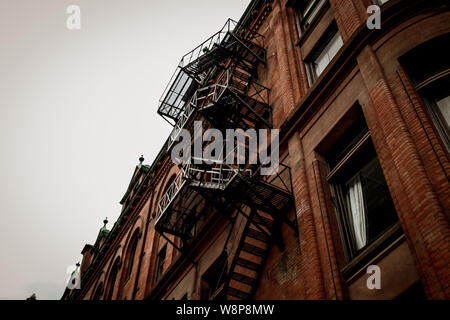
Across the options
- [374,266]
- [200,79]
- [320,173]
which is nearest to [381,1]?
[320,173]

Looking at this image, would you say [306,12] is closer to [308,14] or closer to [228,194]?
[308,14]

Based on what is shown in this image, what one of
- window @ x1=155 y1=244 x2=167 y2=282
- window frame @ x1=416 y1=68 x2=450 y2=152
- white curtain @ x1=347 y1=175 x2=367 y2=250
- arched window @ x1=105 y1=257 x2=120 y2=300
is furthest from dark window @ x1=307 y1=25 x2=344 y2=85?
arched window @ x1=105 y1=257 x2=120 y2=300

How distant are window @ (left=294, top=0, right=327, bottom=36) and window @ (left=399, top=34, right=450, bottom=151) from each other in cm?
650

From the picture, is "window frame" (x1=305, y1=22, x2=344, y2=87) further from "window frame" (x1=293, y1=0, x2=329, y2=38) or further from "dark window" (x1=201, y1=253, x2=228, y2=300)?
"dark window" (x1=201, y1=253, x2=228, y2=300)

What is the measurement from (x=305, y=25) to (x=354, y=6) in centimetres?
470

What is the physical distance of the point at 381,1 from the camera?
1239cm

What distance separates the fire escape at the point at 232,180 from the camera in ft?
40.3

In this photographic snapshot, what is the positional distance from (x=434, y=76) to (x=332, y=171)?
3216 mm

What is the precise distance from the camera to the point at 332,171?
37.0 feet

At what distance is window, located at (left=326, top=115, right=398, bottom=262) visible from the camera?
9273mm

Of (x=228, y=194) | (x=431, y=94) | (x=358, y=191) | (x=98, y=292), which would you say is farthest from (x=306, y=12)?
(x=98, y=292)
